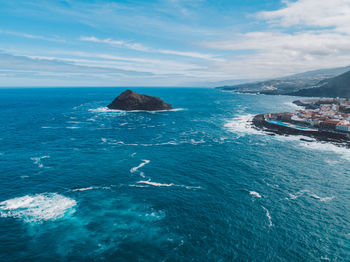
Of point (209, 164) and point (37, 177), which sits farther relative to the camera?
point (209, 164)

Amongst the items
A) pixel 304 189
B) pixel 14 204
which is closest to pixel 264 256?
pixel 304 189

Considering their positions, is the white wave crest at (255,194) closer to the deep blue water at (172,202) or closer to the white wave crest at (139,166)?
the deep blue water at (172,202)

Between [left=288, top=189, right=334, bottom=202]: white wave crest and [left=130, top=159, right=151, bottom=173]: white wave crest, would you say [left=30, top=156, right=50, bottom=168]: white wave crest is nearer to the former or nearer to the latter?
[left=130, top=159, right=151, bottom=173]: white wave crest

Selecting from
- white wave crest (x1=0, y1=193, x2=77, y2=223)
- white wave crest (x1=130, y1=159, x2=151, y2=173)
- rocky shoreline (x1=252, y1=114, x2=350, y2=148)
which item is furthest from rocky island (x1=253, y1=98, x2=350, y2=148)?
white wave crest (x1=0, y1=193, x2=77, y2=223)

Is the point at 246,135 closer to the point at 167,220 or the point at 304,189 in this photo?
the point at 304,189

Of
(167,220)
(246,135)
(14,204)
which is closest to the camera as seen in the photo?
(167,220)

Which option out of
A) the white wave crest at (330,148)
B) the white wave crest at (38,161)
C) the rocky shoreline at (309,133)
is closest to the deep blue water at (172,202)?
the white wave crest at (38,161)
